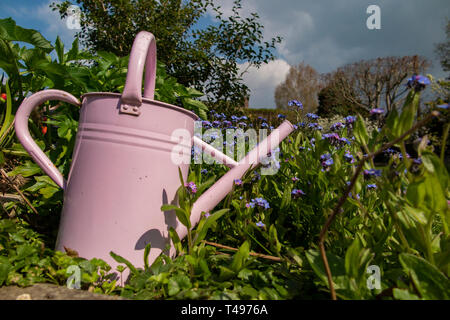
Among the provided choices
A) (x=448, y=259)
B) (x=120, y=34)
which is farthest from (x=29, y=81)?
(x=120, y=34)

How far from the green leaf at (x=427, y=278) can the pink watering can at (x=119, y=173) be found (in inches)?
29.1

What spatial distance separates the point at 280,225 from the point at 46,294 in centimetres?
83

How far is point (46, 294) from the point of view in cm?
89

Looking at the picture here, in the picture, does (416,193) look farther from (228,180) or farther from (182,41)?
(182,41)

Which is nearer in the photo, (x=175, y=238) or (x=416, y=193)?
(x=416, y=193)

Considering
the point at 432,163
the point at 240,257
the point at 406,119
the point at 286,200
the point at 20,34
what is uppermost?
the point at 20,34

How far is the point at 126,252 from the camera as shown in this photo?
1051 millimetres

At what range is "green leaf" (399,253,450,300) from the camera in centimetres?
74

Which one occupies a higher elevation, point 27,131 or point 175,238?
point 27,131

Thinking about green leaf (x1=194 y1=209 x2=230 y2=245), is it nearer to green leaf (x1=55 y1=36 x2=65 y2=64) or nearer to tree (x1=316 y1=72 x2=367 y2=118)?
green leaf (x1=55 y1=36 x2=65 y2=64)

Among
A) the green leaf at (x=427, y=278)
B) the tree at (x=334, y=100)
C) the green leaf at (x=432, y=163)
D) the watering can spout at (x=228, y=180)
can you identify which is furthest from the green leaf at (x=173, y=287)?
the tree at (x=334, y=100)

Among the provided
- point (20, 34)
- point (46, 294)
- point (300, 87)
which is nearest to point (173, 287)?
point (46, 294)

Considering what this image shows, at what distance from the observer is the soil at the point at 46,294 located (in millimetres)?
855
